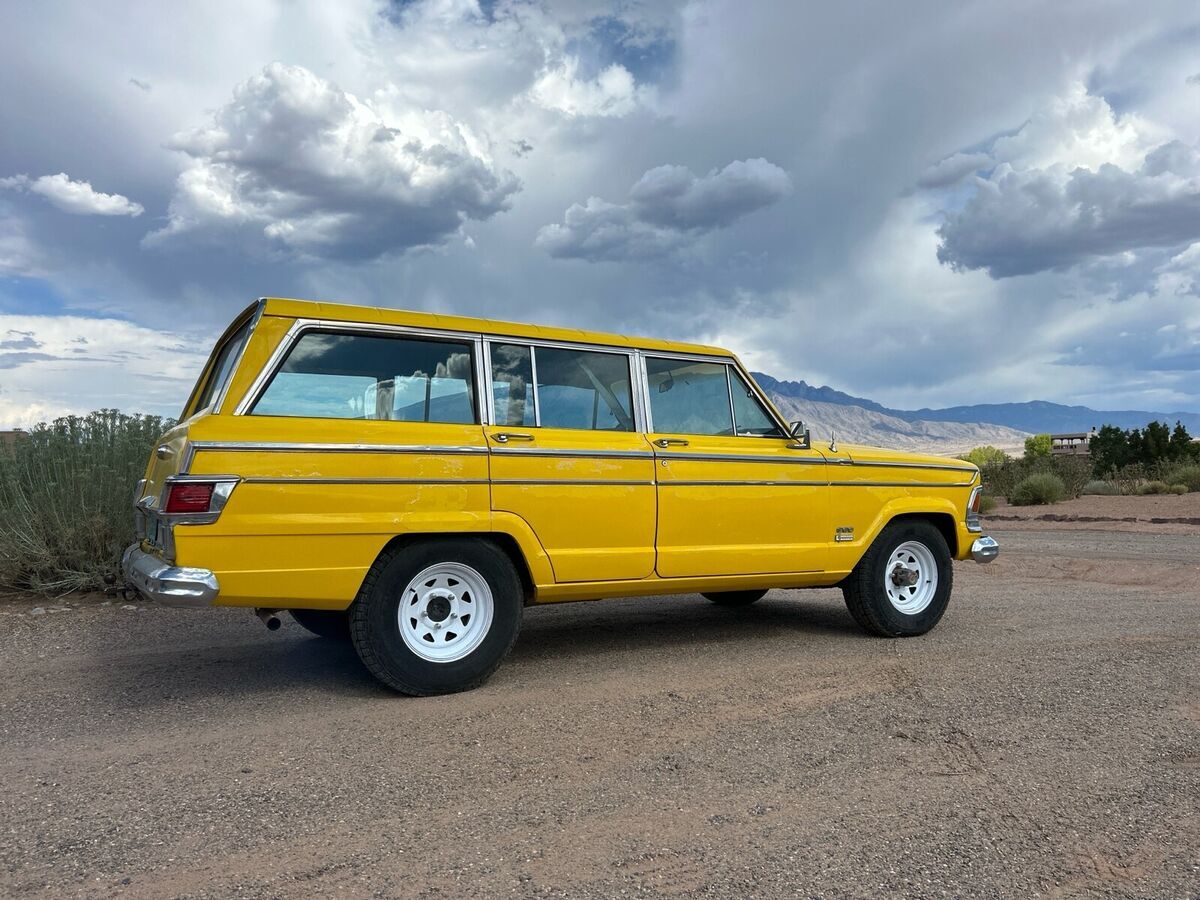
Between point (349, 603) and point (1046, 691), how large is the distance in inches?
153

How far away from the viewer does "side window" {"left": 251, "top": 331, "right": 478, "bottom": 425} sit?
15.9 ft

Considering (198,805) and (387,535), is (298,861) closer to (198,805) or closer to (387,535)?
(198,805)

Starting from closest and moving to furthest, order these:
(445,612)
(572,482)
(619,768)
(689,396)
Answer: (619,768), (445,612), (572,482), (689,396)

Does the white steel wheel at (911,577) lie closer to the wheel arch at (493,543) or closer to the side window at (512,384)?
the wheel arch at (493,543)

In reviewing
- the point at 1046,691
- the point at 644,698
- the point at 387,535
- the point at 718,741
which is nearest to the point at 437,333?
the point at 387,535

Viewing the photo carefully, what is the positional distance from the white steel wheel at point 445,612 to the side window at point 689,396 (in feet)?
5.33

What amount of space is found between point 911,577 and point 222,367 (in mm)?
5041

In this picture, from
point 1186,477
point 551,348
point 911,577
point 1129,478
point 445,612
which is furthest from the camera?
point 1129,478

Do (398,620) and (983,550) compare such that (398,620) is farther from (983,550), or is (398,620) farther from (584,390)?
(983,550)

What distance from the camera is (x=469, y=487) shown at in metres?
5.08

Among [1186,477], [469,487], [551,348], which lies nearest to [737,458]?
[551,348]

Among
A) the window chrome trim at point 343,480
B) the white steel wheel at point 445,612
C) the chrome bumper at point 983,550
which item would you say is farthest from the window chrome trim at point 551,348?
the chrome bumper at point 983,550

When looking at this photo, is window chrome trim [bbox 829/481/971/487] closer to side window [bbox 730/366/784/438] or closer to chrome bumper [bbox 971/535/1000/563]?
chrome bumper [bbox 971/535/1000/563]

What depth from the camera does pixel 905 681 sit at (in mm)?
5383
